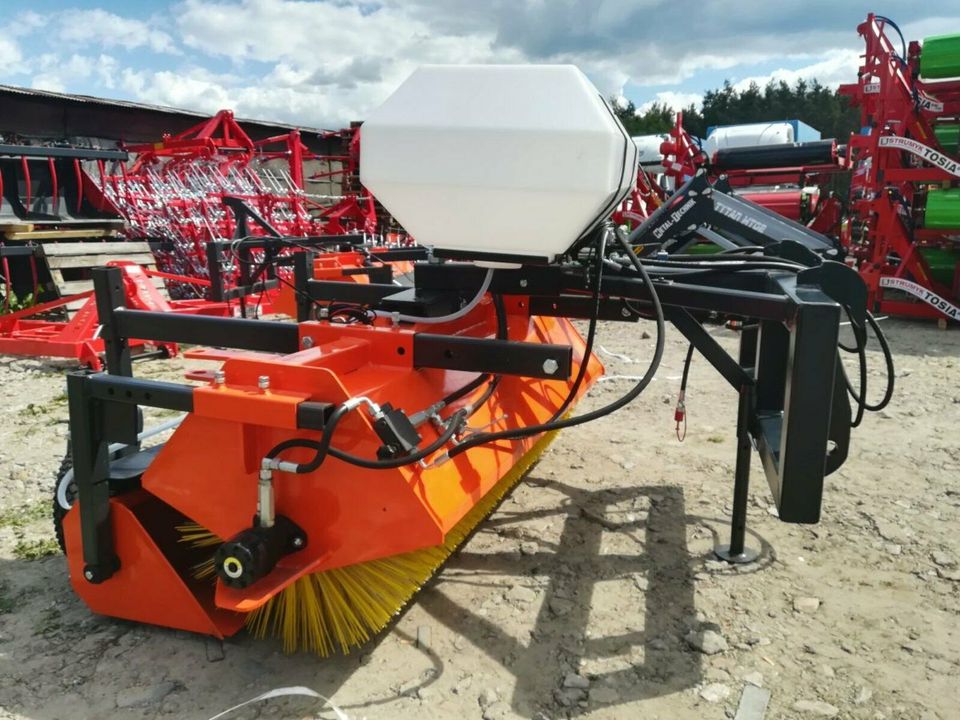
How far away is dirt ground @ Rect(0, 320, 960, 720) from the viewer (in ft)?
6.32

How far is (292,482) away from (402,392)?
0.37 meters

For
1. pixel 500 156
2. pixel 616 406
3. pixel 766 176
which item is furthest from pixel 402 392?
pixel 766 176

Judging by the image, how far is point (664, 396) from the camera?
183 inches

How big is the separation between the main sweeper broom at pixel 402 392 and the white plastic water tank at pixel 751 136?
15.5 metres

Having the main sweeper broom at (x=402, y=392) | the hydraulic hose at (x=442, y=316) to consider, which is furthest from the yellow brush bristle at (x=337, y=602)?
the hydraulic hose at (x=442, y=316)

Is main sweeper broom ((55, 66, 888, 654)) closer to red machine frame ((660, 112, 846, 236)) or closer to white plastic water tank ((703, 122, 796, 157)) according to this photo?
red machine frame ((660, 112, 846, 236))

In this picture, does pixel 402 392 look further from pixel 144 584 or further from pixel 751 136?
pixel 751 136

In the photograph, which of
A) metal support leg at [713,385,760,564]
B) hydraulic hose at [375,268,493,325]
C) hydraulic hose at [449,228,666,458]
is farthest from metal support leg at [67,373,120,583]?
metal support leg at [713,385,760,564]

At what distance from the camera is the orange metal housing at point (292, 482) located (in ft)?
5.99

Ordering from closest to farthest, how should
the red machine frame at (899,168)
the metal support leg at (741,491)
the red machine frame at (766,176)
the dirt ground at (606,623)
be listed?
the dirt ground at (606,623) → the metal support leg at (741,491) → the red machine frame at (899,168) → the red machine frame at (766,176)

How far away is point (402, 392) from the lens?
2.02 meters

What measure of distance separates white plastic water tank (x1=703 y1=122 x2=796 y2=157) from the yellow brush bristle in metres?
16.0

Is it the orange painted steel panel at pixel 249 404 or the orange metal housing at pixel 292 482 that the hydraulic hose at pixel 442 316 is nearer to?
the orange metal housing at pixel 292 482

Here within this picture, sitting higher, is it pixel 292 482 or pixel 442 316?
pixel 442 316
